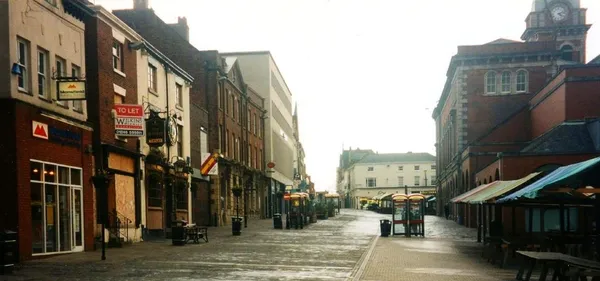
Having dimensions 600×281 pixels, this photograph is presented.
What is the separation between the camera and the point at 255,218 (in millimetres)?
57125

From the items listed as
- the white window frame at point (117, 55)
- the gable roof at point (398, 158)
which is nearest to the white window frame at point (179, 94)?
the white window frame at point (117, 55)

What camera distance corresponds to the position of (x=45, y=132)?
18031 millimetres

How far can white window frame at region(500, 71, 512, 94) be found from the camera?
170 feet

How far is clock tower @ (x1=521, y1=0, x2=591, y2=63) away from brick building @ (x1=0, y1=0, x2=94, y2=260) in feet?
225

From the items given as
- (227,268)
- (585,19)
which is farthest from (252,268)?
(585,19)

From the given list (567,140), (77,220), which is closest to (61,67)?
(77,220)

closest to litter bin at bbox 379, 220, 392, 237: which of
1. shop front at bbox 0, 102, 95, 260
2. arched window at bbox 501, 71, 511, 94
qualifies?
shop front at bbox 0, 102, 95, 260

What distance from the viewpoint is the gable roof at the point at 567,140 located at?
3253 centimetres

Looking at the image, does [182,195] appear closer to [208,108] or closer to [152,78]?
[152,78]

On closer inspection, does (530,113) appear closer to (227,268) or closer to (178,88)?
(178,88)

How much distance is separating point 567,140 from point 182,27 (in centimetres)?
2856

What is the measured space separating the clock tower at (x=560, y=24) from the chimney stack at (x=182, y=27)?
48173 millimetres

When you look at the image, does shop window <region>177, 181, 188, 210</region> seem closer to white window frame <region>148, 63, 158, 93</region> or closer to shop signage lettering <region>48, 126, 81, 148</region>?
white window frame <region>148, 63, 158, 93</region>

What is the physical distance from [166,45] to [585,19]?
195 feet
